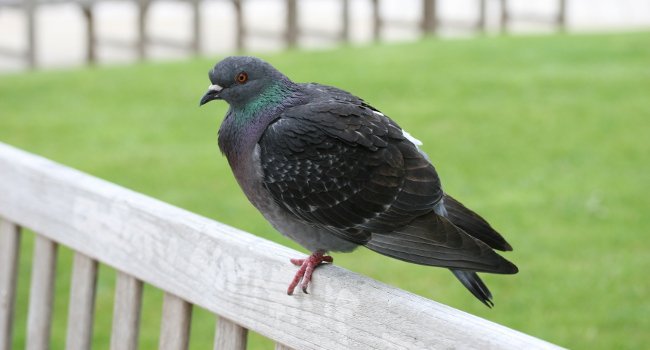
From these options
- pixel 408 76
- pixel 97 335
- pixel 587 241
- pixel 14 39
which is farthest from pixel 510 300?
pixel 14 39

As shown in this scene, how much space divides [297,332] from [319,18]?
42.4 feet

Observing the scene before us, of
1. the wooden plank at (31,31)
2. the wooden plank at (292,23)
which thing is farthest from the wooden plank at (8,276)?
the wooden plank at (292,23)

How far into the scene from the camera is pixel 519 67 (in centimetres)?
878

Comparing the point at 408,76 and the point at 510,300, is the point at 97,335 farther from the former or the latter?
the point at 408,76

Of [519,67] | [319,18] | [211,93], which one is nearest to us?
[211,93]

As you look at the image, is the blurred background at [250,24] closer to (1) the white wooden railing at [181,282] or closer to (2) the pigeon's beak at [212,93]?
(1) the white wooden railing at [181,282]

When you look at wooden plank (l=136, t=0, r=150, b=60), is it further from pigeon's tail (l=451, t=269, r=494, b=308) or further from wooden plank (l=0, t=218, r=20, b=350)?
pigeon's tail (l=451, t=269, r=494, b=308)

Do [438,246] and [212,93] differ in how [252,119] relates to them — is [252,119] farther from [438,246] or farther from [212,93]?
[438,246]

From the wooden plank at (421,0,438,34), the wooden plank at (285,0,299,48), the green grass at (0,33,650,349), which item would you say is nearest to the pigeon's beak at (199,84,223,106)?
the green grass at (0,33,650,349)

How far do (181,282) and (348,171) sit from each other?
1.65 ft

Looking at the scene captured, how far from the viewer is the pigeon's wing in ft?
8.50

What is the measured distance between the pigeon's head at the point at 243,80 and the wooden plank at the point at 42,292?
0.66 m

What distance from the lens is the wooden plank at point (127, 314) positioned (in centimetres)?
274

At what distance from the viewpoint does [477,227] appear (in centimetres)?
256
